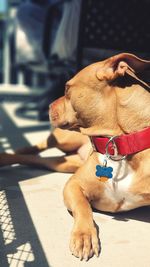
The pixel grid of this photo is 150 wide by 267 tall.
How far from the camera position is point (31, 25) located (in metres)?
5.54

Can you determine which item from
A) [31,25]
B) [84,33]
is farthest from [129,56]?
[31,25]

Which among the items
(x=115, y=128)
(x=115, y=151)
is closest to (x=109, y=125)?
(x=115, y=128)

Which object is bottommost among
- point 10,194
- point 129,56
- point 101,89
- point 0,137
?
point 0,137

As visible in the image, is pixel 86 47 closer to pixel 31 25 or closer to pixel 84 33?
pixel 84 33

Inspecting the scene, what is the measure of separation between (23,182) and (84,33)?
1.60m

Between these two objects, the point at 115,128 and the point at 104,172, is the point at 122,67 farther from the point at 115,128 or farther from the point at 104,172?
the point at 104,172

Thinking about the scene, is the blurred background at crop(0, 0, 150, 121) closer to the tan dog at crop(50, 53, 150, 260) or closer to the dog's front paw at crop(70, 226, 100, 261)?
the tan dog at crop(50, 53, 150, 260)

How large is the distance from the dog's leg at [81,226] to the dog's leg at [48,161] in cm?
76

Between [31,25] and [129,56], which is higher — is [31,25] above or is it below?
below

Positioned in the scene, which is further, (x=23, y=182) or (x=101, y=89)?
(x=23, y=182)

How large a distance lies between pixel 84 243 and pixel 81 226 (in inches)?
5.0

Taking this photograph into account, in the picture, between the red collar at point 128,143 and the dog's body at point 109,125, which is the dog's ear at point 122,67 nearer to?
the dog's body at point 109,125

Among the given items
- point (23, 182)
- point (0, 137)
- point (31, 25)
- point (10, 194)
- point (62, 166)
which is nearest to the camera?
point (10, 194)

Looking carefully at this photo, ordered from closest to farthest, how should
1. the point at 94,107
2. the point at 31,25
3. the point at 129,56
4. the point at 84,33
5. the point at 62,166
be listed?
A: the point at 129,56 < the point at 94,107 < the point at 62,166 < the point at 84,33 < the point at 31,25
